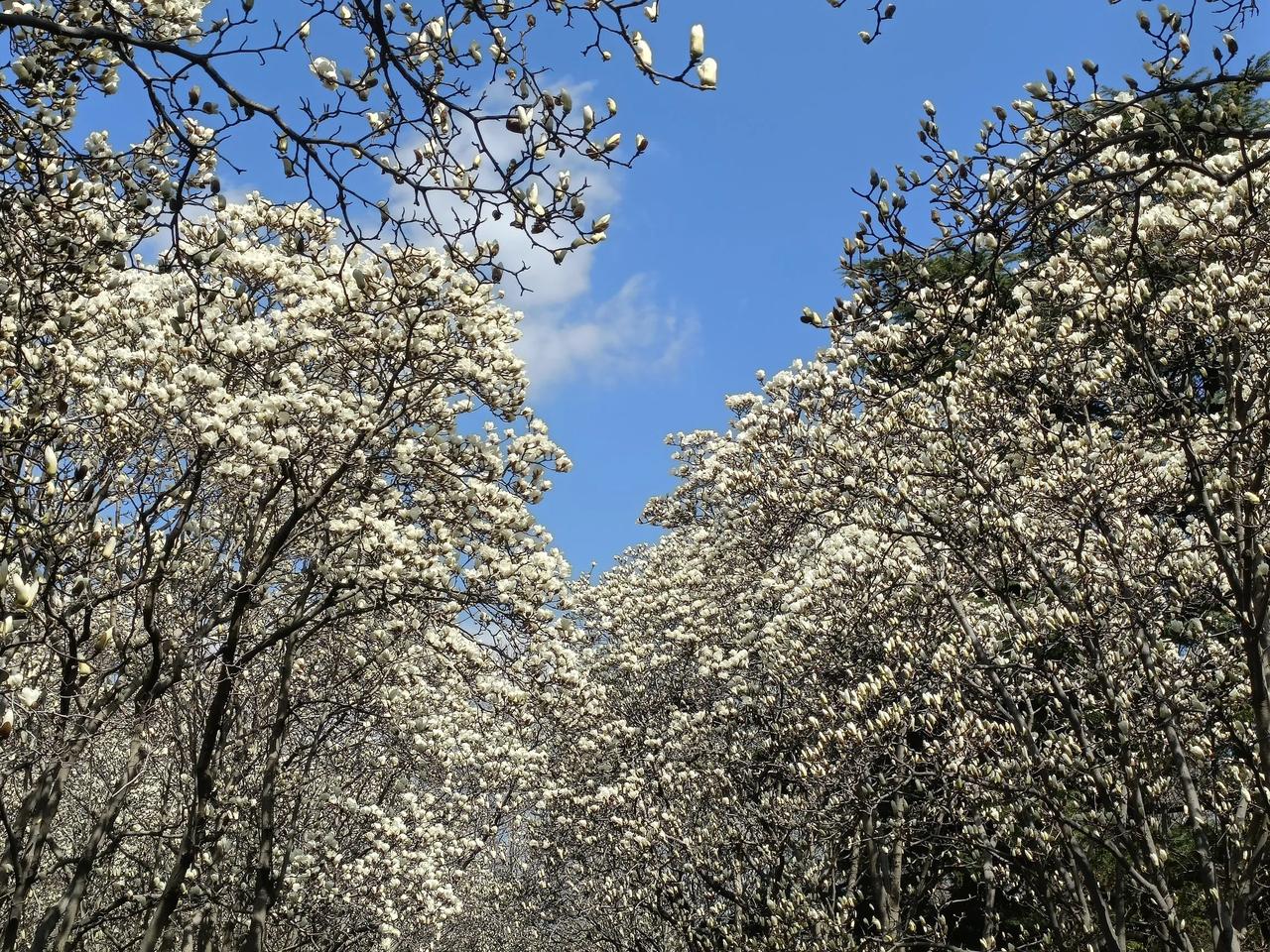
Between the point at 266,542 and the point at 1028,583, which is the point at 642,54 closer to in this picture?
the point at 1028,583

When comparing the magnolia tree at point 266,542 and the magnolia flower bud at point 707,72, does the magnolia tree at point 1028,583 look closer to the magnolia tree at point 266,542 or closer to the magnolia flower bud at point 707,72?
the magnolia flower bud at point 707,72

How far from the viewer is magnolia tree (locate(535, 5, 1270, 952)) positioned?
251 inches

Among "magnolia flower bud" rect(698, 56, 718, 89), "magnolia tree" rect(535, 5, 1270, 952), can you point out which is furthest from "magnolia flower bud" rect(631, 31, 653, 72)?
"magnolia tree" rect(535, 5, 1270, 952)

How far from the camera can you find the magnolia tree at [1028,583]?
20.9 feet

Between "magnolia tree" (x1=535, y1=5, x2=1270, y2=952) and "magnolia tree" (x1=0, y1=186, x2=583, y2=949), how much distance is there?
3.18 m

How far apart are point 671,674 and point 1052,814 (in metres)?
8.72

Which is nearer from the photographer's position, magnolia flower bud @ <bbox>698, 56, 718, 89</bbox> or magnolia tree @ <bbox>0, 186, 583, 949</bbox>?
magnolia flower bud @ <bbox>698, 56, 718, 89</bbox>

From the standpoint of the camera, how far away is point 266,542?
1030 centimetres

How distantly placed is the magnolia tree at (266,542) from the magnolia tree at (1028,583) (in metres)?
3.18

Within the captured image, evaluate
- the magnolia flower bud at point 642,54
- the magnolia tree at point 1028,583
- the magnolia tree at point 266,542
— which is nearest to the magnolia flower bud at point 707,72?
the magnolia flower bud at point 642,54

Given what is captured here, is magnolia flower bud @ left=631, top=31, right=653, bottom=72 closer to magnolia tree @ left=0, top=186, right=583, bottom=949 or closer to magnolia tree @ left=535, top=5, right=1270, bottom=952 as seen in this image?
magnolia tree @ left=535, top=5, right=1270, bottom=952

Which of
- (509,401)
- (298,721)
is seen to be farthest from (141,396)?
(298,721)

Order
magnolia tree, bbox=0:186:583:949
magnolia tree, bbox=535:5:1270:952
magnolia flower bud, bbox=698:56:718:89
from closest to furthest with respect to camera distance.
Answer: magnolia flower bud, bbox=698:56:718:89 < magnolia tree, bbox=535:5:1270:952 < magnolia tree, bbox=0:186:583:949

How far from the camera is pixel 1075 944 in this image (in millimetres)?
8758
